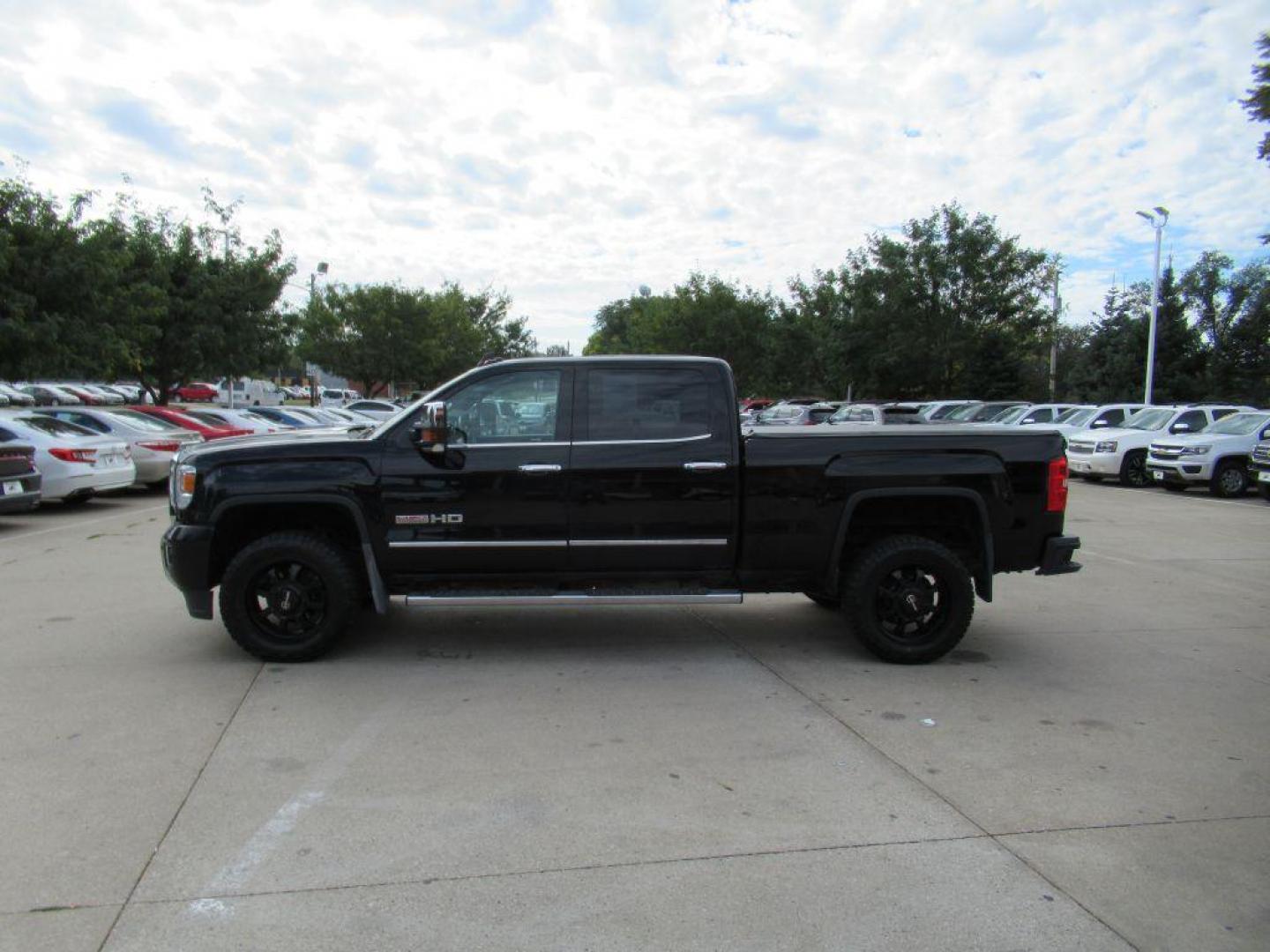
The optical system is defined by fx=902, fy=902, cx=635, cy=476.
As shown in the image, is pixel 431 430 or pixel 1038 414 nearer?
pixel 431 430

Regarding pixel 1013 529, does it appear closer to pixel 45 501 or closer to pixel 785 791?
pixel 785 791

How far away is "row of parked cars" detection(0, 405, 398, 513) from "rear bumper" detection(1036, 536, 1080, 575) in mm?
6979

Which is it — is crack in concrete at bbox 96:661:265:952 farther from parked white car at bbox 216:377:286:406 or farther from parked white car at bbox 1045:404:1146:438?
parked white car at bbox 216:377:286:406

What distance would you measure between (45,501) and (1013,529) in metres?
15.6

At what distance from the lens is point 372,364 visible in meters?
44.3

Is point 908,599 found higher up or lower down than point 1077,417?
lower down

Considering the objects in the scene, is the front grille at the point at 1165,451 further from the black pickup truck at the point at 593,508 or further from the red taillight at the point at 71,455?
the red taillight at the point at 71,455

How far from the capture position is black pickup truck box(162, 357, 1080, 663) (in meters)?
5.75

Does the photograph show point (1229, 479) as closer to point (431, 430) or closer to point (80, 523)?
point (431, 430)

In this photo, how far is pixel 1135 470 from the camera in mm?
19641

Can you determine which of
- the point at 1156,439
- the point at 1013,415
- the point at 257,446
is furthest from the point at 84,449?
the point at 1013,415

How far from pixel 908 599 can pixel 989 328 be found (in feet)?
104

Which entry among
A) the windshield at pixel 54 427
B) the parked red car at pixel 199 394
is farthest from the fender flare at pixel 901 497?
the parked red car at pixel 199 394

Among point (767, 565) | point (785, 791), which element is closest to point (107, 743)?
point (785, 791)
